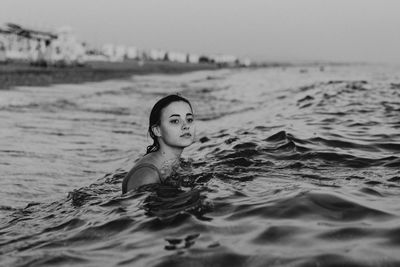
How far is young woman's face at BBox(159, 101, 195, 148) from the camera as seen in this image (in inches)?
211

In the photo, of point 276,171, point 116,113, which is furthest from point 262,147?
point 116,113

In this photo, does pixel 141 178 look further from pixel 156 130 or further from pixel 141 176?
pixel 156 130

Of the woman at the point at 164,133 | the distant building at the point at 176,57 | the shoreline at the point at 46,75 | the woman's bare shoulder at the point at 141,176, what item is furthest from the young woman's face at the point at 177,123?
the distant building at the point at 176,57

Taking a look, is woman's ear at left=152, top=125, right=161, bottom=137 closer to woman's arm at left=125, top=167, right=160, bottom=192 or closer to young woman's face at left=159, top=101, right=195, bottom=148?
young woman's face at left=159, top=101, right=195, bottom=148

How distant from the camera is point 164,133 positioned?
18.0 ft

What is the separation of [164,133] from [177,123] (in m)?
0.19

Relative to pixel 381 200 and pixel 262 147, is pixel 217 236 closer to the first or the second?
pixel 381 200

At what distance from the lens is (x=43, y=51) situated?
54.9 m

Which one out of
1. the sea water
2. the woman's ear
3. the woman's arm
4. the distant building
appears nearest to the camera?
the sea water

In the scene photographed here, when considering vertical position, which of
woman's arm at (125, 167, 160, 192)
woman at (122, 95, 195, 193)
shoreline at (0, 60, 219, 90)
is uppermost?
woman at (122, 95, 195, 193)

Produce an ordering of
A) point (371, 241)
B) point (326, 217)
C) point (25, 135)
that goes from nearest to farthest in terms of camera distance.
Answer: point (371, 241), point (326, 217), point (25, 135)

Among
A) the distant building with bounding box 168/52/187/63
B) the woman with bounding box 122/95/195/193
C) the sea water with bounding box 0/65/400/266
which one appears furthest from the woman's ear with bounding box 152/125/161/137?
the distant building with bounding box 168/52/187/63

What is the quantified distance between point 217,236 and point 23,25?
68.6m

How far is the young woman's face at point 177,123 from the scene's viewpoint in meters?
5.35
